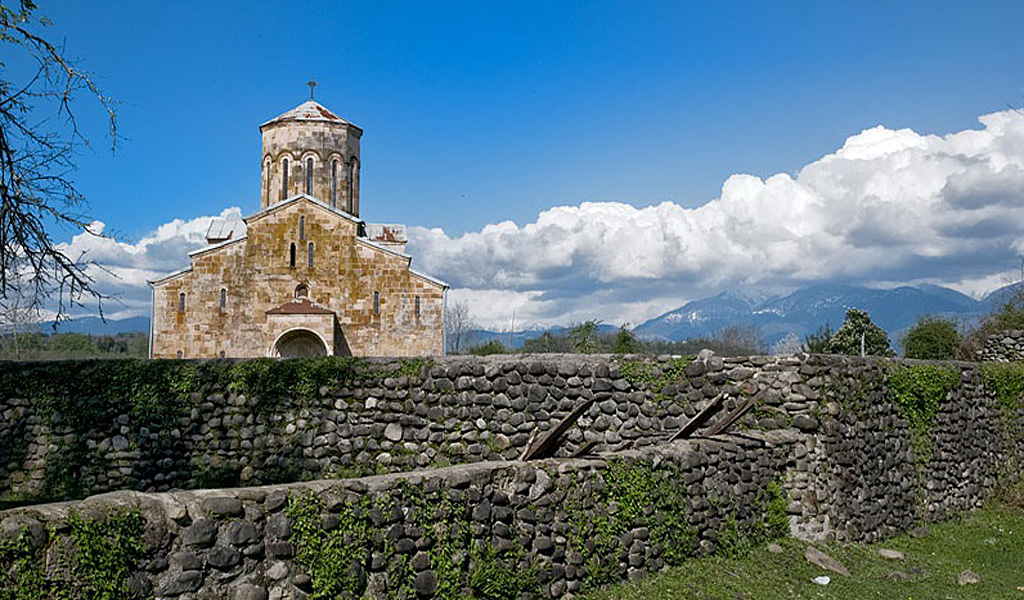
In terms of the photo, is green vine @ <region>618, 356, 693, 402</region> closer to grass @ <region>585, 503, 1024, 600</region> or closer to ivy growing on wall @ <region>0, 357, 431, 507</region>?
grass @ <region>585, 503, 1024, 600</region>

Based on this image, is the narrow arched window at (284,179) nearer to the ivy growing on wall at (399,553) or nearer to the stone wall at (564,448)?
the stone wall at (564,448)

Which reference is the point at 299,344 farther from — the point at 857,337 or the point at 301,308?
the point at 857,337

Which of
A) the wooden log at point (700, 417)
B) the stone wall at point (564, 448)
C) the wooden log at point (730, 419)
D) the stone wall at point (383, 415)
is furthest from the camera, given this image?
the stone wall at point (383, 415)

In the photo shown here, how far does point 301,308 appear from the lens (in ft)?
110

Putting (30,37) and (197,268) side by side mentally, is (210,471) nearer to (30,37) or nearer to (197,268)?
(30,37)

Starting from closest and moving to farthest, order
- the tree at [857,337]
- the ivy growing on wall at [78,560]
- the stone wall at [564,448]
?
the ivy growing on wall at [78,560] → the stone wall at [564,448] → the tree at [857,337]

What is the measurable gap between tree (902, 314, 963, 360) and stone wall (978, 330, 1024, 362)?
14148 millimetres

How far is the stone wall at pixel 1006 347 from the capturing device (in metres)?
19.4

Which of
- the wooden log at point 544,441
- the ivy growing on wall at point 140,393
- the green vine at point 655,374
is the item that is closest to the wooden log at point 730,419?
the green vine at point 655,374

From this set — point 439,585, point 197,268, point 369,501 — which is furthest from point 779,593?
point 197,268

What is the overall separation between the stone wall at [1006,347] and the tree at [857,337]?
2863 centimetres

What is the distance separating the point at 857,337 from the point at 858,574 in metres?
43.9

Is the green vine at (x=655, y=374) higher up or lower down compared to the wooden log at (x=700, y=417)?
higher up

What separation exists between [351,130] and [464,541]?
1442 inches
